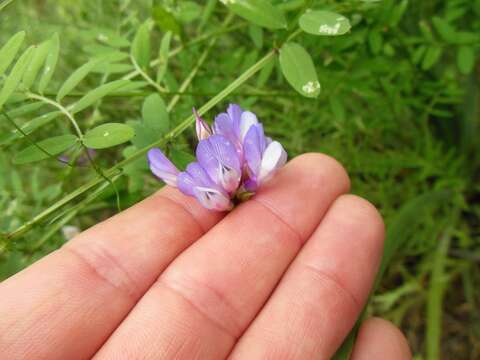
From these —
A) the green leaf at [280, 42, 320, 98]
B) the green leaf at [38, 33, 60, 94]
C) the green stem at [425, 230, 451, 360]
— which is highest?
the green leaf at [38, 33, 60, 94]

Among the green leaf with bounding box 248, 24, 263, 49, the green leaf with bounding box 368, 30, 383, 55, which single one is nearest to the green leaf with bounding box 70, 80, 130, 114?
the green leaf with bounding box 248, 24, 263, 49

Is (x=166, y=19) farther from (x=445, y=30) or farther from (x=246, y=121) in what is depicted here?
(x=445, y=30)

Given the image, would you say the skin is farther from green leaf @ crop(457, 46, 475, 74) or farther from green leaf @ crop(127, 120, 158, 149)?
green leaf @ crop(457, 46, 475, 74)

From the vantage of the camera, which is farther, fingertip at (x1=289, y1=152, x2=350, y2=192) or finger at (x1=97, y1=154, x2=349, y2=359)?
fingertip at (x1=289, y1=152, x2=350, y2=192)

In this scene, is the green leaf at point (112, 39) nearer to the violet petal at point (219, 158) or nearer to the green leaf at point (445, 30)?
the violet petal at point (219, 158)

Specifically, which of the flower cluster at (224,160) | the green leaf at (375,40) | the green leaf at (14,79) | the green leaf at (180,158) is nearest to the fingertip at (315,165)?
the flower cluster at (224,160)

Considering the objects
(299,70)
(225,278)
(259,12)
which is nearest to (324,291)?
(225,278)

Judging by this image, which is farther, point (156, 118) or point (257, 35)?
point (257, 35)
